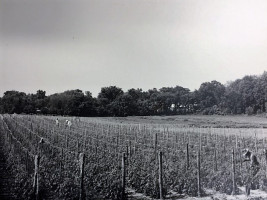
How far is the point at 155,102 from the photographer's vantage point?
89.2 metres

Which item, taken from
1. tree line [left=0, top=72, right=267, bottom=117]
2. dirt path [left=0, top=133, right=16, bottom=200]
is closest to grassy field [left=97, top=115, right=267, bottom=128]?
tree line [left=0, top=72, right=267, bottom=117]

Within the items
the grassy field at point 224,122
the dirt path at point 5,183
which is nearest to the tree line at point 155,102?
the grassy field at point 224,122

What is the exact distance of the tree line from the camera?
200 feet

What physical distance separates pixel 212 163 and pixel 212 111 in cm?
6389

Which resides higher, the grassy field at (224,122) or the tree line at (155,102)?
the tree line at (155,102)

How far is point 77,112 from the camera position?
228 feet

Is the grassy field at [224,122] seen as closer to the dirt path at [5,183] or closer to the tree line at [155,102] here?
the tree line at [155,102]

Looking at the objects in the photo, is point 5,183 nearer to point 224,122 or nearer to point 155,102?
point 224,122

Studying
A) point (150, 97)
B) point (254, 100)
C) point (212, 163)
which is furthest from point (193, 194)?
point (150, 97)

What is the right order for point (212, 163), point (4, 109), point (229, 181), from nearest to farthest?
point (229, 181) < point (212, 163) < point (4, 109)

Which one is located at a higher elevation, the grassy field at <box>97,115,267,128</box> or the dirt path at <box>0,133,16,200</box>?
the grassy field at <box>97,115,267,128</box>

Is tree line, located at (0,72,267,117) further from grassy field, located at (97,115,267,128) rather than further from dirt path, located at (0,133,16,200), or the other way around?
dirt path, located at (0,133,16,200)

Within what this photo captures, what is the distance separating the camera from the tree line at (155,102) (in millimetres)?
61062

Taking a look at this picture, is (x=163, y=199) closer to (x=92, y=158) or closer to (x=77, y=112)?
(x=92, y=158)
